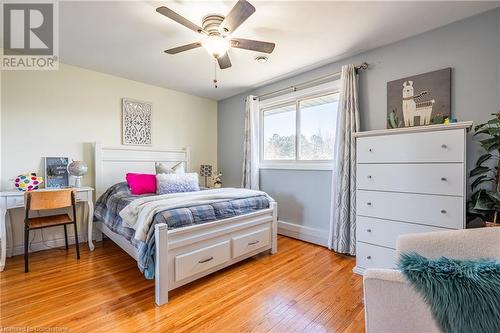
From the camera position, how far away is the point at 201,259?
78.1 inches

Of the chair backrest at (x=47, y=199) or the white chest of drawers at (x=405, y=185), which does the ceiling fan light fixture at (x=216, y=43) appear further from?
the chair backrest at (x=47, y=199)

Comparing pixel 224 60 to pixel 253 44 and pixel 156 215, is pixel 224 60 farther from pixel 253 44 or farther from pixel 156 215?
pixel 156 215

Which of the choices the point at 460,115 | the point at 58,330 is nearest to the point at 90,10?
the point at 58,330

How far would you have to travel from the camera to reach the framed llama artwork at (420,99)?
2092 mm

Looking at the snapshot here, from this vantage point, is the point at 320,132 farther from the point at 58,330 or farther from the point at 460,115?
the point at 58,330

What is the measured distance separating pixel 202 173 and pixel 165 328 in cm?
287

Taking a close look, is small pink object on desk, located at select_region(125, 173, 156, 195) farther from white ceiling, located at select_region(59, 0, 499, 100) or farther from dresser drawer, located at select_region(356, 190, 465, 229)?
dresser drawer, located at select_region(356, 190, 465, 229)

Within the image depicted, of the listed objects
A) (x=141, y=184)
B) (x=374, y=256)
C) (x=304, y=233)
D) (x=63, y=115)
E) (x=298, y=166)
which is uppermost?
(x=63, y=115)

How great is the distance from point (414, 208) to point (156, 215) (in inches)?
84.3

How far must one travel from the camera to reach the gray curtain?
8.43 feet

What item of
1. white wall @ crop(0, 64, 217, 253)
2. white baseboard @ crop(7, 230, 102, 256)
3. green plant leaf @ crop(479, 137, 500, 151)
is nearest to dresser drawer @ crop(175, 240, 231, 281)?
white baseboard @ crop(7, 230, 102, 256)

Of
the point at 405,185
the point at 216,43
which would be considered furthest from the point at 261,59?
the point at 405,185

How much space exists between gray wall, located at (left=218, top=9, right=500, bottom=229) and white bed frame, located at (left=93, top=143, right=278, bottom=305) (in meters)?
0.78

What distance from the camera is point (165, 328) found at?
4.87 feet
